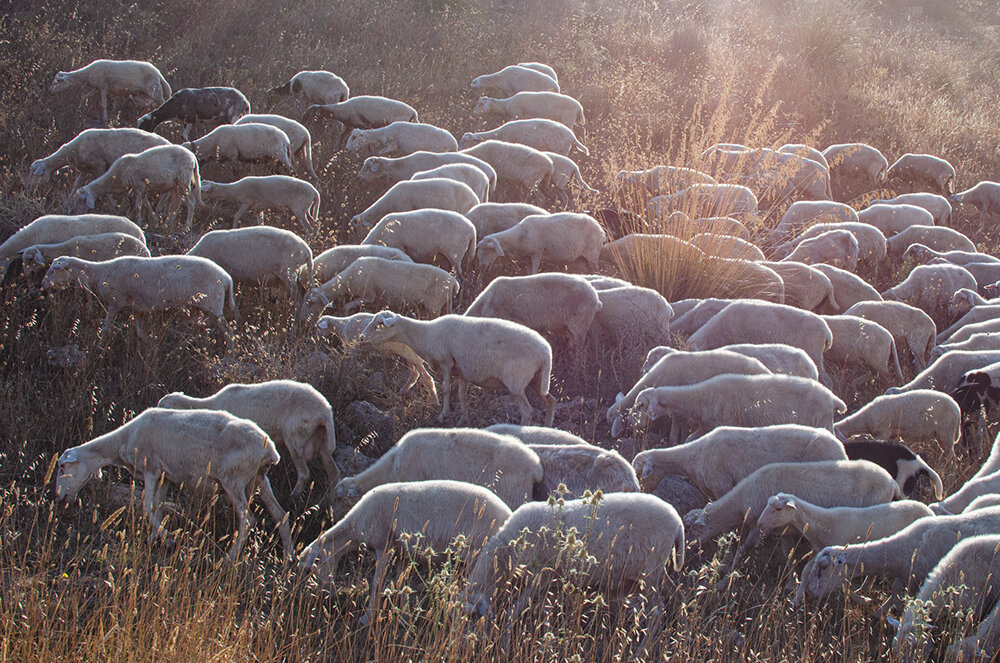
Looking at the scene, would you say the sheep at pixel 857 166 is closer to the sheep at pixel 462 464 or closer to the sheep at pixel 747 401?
the sheep at pixel 747 401

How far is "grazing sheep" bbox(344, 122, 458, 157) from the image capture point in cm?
1298

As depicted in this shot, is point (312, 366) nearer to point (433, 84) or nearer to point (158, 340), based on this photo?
point (158, 340)

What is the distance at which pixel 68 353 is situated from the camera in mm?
6844

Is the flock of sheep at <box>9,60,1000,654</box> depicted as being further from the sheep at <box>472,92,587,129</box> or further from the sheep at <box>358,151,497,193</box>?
the sheep at <box>472,92,587,129</box>

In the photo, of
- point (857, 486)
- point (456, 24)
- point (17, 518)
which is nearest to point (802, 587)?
point (857, 486)

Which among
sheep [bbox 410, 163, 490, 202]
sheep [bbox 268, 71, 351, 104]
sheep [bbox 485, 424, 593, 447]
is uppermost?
sheep [bbox 268, 71, 351, 104]

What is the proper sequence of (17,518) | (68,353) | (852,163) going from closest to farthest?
1. (17,518)
2. (68,353)
3. (852,163)

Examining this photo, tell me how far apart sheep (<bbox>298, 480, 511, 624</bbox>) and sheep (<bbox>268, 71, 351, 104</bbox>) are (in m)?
11.0

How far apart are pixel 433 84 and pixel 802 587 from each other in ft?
44.1

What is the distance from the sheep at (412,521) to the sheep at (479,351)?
2206mm

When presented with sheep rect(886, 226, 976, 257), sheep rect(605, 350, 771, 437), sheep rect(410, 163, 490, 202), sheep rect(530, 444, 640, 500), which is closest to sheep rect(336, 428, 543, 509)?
sheep rect(530, 444, 640, 500)

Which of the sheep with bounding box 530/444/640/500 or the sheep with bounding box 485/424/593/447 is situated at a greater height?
the sheep with bounding box 530/444/640/500

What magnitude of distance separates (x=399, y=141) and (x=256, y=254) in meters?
5.08

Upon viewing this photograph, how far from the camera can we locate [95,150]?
10.5 m
